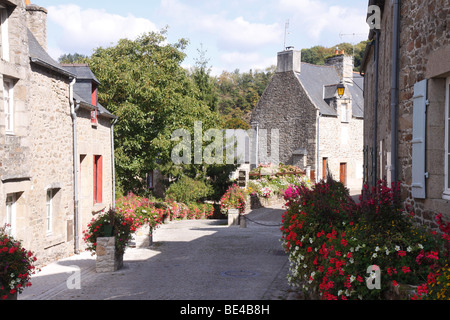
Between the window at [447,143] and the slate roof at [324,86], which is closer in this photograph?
the window at [447,143]

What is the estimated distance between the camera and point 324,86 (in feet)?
106

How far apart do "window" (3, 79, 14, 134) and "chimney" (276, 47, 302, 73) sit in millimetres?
23376

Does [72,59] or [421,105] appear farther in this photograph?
[72,59]

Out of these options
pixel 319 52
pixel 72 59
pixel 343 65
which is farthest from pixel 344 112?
pixel 72 59

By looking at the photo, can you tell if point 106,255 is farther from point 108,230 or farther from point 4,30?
point 4,30

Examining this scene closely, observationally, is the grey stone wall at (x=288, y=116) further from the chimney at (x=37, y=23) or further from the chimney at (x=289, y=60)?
the chimney at (x=37, y=23)

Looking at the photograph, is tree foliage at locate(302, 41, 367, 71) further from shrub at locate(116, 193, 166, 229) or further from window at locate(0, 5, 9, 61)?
window at locate(0, 5, 9, 61)

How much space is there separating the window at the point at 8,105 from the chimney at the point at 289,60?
23.4 m

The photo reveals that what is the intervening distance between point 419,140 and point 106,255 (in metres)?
6.28

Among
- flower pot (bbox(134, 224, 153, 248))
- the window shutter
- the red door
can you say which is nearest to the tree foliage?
the red door

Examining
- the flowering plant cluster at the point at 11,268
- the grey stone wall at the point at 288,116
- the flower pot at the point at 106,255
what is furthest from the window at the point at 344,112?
the flowering plant cluster at the point at 11,268

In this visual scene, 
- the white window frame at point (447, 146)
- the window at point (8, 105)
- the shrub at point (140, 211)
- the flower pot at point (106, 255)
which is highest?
the window at point (8, 105)

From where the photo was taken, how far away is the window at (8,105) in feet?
Answer: 30.2

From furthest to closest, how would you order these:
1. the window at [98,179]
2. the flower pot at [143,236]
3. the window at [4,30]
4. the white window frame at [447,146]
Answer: the window at [98,179] < the flower pot at [143,236] < the window at [4,30] < the white window frame at [447,146]
